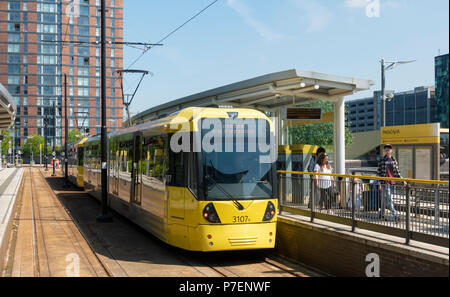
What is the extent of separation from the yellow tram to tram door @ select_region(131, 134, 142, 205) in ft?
6.18

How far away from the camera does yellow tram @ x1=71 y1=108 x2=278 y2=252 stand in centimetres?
876

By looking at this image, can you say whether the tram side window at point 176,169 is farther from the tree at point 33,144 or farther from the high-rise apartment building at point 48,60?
the high-rise apartment building at point 48,60

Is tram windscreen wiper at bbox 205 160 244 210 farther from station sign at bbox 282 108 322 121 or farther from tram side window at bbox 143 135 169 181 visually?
station sign at bbox 282 108 322 121

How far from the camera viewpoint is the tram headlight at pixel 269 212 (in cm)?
909

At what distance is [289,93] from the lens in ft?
38.7

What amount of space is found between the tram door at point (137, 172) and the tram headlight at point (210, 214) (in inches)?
146

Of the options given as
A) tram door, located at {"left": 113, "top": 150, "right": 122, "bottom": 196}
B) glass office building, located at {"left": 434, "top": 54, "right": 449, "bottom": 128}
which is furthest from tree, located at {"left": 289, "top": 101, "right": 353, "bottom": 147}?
tram door, located at {"left": 113, "top": 150, "right": 122, "bottom": 196}

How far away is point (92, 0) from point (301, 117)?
11015 cm

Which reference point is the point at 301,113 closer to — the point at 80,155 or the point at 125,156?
the point at 125,156

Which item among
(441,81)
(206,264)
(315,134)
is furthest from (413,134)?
(441,81)

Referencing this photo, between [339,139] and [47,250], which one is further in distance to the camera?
[339,139]

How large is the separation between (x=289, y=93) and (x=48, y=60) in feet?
363
